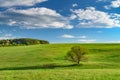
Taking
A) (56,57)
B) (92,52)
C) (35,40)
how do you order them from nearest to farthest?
(56,57), (92,52), (35,40)

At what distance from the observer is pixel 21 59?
70688 millimetres

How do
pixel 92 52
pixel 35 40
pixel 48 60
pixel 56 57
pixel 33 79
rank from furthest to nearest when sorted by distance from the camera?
pixel 35 40 → pixel 92 52 → pixel 56 57 → pixel 48 60 → pixel 33 79

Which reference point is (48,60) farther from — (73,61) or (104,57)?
(104,57)

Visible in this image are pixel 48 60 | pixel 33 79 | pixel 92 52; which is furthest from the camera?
pixel 92 52

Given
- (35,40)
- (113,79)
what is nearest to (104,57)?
(113,79)

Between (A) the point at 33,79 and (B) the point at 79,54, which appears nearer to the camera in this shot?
(A) the point at 33,79

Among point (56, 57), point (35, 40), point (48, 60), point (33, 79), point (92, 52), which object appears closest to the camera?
point (33, 79)

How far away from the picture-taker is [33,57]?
7400cm

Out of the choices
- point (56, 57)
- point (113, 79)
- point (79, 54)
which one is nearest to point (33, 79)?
point (113, 79)

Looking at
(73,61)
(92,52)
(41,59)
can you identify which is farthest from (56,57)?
(92,52)

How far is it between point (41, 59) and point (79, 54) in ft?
37.2

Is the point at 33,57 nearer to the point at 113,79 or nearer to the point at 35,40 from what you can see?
the point at 113,79

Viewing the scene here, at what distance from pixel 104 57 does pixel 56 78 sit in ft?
156

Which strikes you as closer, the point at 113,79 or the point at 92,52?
the point at 113,79
